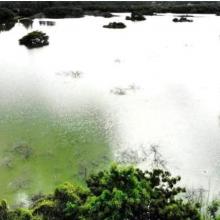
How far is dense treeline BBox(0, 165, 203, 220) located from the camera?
859cm

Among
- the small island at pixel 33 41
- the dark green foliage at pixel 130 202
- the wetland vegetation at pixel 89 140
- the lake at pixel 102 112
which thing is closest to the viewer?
the dark green foliage at pixel 130 202

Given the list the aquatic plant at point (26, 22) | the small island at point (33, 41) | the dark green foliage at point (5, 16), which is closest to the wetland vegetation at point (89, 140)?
the small island at point (33, 41)

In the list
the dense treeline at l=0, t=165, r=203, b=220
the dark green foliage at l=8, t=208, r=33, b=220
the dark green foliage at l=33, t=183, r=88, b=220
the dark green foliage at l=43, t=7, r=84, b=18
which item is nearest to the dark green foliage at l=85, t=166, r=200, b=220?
the dense treeline at l=0, t=165, r=203, b=220

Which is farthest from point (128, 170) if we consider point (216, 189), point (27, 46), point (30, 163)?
point (27, 46)

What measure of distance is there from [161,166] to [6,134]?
716 centimetres

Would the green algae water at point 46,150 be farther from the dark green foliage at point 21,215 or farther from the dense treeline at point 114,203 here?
the dense treeline at point 114,203

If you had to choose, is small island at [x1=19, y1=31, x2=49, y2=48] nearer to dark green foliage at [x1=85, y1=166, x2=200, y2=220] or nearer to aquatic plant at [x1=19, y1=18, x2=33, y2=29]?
aquatic plant at [x1=19, y1=18, x2=33, y2=29]

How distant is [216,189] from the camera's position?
1359cm

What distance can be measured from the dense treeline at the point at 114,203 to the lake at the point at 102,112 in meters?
3.74

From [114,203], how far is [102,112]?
12.0 metres

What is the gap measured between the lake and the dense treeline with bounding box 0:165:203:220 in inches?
147

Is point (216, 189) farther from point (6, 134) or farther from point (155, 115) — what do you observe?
point (6, 134)

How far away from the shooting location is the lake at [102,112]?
15062 millimetres

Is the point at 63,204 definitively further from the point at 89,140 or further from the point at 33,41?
the point at 33,41
